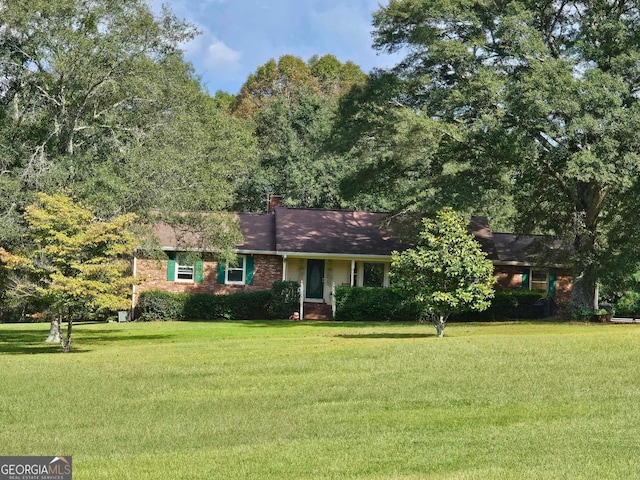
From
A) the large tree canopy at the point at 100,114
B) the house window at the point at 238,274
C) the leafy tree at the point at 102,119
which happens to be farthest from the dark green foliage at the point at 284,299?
the large tree canopy at the point at 100,114

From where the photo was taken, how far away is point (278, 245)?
32.7 metres

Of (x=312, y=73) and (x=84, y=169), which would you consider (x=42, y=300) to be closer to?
(x=84, y=169)

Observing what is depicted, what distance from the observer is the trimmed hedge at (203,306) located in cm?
3097

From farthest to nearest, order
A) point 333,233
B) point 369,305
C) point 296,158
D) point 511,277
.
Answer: point 296,158
point 511,277
point 333,233
point 369,305

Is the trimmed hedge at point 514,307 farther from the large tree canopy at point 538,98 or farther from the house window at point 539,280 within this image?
the large tree canopy at point 538,98

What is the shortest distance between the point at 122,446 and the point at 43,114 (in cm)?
1495

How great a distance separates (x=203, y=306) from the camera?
31203 millimetres

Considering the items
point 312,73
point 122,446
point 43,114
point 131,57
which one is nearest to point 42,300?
point 43,114

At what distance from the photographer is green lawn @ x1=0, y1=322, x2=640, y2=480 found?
8.08 metres

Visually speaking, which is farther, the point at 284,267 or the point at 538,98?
the point at 284,267

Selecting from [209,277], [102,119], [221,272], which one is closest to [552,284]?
[221,272]

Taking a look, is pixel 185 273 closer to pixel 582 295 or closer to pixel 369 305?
pixel 369 305

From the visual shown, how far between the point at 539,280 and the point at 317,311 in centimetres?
1038

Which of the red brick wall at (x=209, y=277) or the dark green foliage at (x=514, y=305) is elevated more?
the red brick wall at (x=209, y=277)
